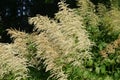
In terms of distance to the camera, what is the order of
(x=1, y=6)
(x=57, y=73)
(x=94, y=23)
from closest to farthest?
(x=57, y=73), (x=94, y=23), (x=1, y=6)

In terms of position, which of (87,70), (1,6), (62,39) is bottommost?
(87,70)

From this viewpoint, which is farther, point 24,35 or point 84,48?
point 24,35

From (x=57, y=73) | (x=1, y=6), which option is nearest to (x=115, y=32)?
(x=57, y=73)

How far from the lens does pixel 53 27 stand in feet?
22.9

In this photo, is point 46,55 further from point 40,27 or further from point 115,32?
point 115,32

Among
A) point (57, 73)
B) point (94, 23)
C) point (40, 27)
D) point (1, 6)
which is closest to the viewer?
point (57, 73)

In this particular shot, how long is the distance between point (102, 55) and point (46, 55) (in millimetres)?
920

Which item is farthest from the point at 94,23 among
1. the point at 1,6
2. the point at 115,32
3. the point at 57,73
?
the point at 1,6

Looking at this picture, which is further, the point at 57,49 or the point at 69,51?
the point at 57,49

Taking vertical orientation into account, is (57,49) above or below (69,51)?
above

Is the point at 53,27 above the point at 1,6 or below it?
below

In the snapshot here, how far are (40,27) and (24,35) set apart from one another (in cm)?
72

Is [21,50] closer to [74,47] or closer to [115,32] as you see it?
[74,47]

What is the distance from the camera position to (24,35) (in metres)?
7.70
